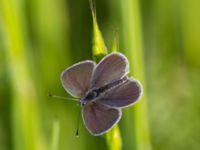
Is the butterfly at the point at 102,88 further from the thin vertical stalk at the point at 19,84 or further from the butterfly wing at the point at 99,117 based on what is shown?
the thin vertical stalk at the point at 19,84

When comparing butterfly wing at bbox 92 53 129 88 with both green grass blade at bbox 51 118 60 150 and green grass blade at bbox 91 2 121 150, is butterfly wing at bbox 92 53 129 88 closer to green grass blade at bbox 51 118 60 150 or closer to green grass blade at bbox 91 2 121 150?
green grass blade at bbox 91 2 121 150

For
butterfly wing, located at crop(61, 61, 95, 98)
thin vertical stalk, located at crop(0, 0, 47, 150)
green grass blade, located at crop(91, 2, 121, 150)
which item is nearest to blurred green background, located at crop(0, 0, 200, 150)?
thin vertical stalk, located at crop(0, 0, 47, 150)

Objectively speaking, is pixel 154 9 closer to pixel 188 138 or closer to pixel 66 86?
pixel 188 138

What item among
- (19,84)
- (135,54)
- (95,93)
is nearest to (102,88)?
(95,93)

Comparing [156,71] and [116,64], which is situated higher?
[116,64]

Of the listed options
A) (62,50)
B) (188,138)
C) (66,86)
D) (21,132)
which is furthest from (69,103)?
(66,86)

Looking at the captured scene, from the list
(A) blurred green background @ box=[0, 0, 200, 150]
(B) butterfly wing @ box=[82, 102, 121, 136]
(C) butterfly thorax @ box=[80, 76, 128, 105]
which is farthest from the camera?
(A) blurred green background @ box=[0, 0, 200, 150]
